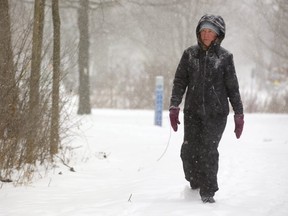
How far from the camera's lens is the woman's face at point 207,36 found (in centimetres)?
460

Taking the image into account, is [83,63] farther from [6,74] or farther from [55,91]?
[6,74]

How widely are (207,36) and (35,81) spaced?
9.26 ft

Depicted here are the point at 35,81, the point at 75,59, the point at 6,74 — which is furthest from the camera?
the point at 75,59

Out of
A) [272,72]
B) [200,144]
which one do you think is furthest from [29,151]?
[272,72]

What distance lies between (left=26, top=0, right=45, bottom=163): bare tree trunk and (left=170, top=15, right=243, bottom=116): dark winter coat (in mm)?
2598

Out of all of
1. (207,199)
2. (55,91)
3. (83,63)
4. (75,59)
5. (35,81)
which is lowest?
(207,199)

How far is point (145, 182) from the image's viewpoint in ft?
20.5

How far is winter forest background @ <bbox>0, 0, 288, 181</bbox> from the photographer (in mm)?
6203

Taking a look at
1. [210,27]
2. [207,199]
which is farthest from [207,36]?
[207,199]

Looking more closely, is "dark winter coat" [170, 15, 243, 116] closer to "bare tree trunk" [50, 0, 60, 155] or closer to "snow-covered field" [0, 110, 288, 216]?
"snow-covered field" [0, 110, 288, 216]

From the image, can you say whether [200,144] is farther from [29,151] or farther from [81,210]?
[29,151]

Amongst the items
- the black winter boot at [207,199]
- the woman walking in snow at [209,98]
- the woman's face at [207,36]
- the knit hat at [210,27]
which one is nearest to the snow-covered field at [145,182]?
the black winter boot at [207,199]

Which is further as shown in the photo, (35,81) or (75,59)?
(75,59)

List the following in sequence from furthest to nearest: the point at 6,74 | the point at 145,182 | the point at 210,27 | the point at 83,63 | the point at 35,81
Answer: the point at 83,63, the point at 35,81, the point at 145,182, the point at 6,74, the point at 210,27
